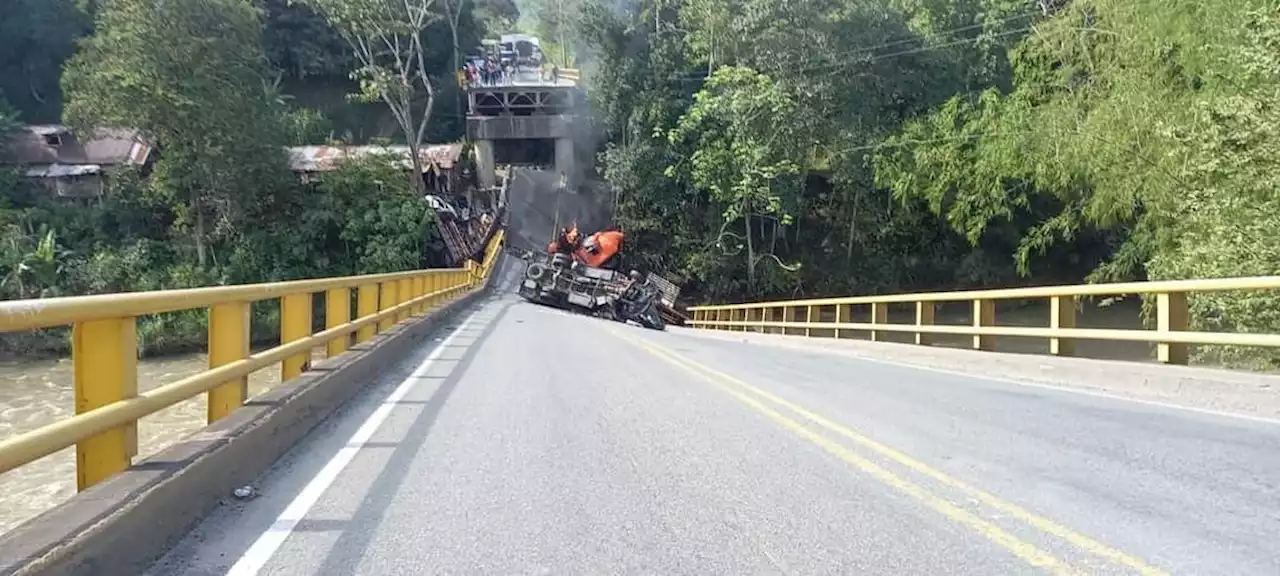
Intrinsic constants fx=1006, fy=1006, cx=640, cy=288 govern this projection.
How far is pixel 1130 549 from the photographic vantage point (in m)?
5.02

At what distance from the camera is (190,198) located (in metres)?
44.3

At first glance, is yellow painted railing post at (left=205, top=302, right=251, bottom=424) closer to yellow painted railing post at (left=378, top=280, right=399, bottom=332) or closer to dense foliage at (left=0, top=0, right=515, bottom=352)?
yellow painted railing post at (left=378, top=280, right=399, bottom=332)

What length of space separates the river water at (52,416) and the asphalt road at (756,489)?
1.46m

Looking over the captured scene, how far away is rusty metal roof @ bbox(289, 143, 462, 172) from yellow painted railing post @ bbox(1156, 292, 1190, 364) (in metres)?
43.3

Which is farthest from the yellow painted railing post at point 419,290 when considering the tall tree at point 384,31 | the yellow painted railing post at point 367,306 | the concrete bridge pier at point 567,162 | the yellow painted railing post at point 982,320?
the concrete bridge pier at point 567,162

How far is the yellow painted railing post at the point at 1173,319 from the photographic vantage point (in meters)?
11.1

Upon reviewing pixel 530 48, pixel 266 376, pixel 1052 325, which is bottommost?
pixel 266 376

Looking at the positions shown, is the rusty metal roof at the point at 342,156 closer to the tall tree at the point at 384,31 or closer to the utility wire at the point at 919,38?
the tall tree at the point at 384,31

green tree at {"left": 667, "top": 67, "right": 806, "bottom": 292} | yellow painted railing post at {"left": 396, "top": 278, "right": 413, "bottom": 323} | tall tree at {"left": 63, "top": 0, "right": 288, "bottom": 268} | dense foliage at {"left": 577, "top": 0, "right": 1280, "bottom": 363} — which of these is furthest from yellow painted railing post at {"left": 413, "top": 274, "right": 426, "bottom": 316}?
green tree at {"left": 667, "top": 67, "right": 806, "bottom": 292}

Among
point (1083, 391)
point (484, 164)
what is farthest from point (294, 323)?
point (484, 164)

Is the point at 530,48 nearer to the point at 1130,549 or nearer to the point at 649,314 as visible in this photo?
the point at 649,314

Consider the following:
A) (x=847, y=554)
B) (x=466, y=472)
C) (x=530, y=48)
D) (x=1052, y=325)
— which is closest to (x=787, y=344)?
(x=1052, y=325)

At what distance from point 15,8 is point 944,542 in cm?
7527

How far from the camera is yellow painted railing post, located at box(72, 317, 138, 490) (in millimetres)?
4980
